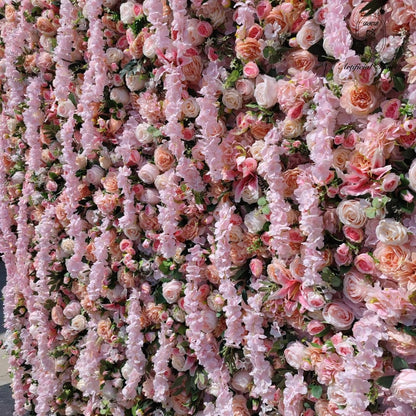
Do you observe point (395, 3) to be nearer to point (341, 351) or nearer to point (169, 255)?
point (341, 351)

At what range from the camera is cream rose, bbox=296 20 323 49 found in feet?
4.29

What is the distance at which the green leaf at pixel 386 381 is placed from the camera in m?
1.24

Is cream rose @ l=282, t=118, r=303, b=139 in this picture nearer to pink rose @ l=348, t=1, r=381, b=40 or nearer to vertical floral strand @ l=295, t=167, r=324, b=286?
vertical floral strand @ l=295, t=167, r=324, b=286

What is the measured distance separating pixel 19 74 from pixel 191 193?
1.42m

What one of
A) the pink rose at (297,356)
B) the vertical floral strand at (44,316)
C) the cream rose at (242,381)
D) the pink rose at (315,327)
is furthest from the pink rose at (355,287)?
the vertical floral strand at (44,316)

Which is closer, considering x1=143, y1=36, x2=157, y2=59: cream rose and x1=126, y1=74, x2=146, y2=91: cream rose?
x1=143, y1=36, x2=157, y2=59: cream rose

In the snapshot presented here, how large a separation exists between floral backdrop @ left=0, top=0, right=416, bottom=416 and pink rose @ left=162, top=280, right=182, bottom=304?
0.05ft

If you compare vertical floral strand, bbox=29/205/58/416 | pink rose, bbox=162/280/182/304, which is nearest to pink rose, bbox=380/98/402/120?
pink rose, bbox=162/280/182/304

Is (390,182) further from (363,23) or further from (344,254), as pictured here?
(363,23)

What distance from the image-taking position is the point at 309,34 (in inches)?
51.7

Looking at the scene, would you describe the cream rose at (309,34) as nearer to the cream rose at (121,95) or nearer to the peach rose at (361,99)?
the peach rose at (361,99)

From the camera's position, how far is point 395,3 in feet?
3.74

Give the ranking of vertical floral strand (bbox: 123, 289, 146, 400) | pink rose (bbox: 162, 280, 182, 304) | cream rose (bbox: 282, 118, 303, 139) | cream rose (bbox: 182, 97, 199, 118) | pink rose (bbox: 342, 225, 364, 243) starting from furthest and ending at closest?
vertical floral strand (bbox: 123, 289, 146, 400), pink rose (bbox: 162, 280, 182, 304), cream rose (bbox: 182, 97, 199, 118), cream rose (bbox: 282, 118, 303, 139), pink rose (bbox: 342, 225, 364, 243)

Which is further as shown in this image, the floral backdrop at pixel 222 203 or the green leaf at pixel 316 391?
the green leaf at pixel 316 391
